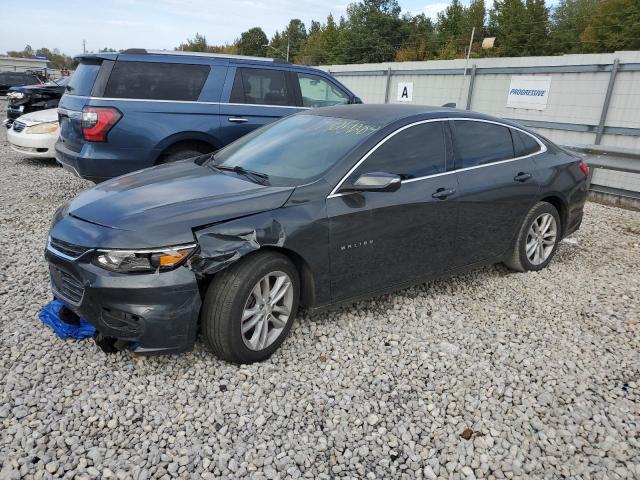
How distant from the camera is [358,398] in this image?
3002mm

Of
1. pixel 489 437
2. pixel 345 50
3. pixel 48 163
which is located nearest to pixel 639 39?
pixel 345 50

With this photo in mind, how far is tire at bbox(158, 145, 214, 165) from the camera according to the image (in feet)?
19.6

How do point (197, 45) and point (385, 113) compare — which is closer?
point (385, 113)

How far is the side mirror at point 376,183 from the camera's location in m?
3.33

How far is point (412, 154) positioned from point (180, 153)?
331cm

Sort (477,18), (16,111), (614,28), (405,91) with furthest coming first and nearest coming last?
(477,18) → (614,28) → (405,91) → (16,111)

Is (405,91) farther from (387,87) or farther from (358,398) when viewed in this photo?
(358,398)

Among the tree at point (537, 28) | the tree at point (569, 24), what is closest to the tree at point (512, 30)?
the tree at point (537, 28)

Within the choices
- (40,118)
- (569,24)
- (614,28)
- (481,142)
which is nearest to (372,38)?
(569,24)

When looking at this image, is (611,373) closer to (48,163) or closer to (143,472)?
(143,472)

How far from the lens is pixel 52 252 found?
10.3ft

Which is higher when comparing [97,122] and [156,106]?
[156,106]

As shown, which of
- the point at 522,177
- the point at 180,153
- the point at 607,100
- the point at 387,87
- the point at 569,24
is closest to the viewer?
the point at 522,177

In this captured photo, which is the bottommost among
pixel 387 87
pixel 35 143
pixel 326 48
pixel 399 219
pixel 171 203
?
pixel 35 143
